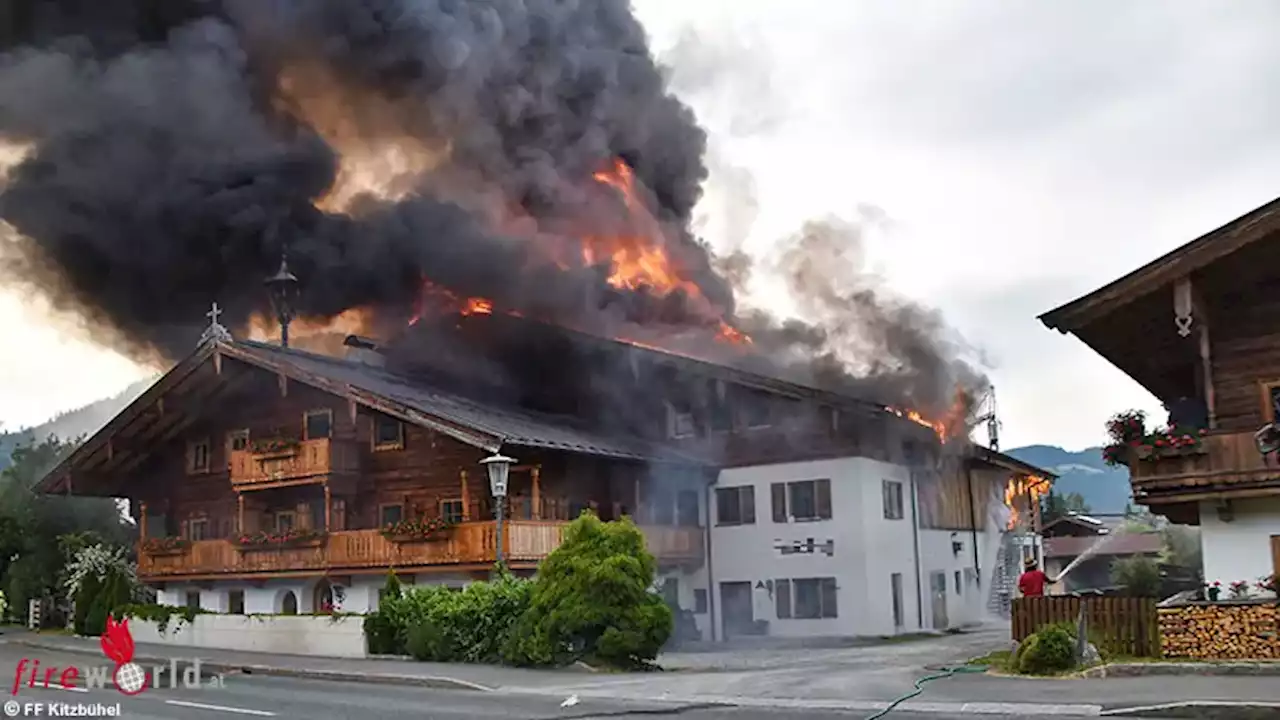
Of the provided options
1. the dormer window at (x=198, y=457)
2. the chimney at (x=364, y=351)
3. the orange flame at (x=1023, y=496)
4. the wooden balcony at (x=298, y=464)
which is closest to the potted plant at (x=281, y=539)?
the wooden balcony at (x=298, y=464)

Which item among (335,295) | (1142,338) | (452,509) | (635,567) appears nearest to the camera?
(635,567)

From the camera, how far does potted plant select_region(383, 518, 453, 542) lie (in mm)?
29500

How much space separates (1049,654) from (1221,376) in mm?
6749

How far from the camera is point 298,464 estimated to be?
32.8 meters

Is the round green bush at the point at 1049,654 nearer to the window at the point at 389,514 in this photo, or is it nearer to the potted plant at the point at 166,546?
the window at the point at 389,514

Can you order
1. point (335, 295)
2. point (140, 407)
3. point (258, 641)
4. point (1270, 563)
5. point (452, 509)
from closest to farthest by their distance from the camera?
point (1270, 563), point (258, 641), point (452, 509), point (140, 407), point (335, 295)

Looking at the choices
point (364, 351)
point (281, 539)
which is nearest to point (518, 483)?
point (281, 539)

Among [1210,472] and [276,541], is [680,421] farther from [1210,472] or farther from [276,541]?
[1210,472]

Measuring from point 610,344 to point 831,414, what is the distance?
681cm

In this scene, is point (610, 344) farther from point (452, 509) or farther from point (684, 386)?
point (452, 509)

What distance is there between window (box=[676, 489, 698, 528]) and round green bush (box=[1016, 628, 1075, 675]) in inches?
687

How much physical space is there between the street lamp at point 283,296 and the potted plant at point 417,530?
9.85 meters

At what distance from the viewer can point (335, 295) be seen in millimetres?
39250

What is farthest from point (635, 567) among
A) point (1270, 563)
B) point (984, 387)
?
point (984, 387)
